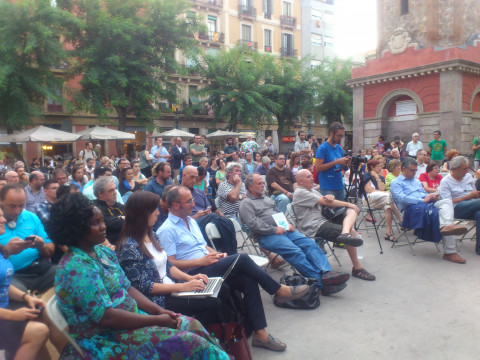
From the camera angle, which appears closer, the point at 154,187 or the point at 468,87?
the point at 154,187

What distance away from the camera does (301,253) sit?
4477mm

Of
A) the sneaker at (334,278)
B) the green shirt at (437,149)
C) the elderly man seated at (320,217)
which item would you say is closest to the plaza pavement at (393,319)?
the sneaker at (334,278)

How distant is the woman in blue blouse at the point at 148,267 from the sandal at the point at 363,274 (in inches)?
101

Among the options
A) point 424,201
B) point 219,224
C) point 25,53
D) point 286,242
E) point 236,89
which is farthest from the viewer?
point 236,89

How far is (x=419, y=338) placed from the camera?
350cm

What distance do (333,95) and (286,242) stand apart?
28297 millimetres

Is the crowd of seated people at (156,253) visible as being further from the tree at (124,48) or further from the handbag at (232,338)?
the tree at (124,48)

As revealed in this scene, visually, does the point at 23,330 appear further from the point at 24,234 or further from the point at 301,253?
the point at 301,253

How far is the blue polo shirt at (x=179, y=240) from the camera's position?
3564 mm

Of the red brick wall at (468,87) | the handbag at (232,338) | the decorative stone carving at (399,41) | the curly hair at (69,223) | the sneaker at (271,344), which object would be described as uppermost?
the decorative stone carving at (399,41)

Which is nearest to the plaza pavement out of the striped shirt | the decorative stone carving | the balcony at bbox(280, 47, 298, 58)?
the striped shirt

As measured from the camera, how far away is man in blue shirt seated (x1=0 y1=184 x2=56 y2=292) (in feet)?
11.3

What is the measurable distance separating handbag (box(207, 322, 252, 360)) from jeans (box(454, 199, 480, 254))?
4585 mm

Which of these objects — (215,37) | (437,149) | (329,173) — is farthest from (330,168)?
(215,37)
